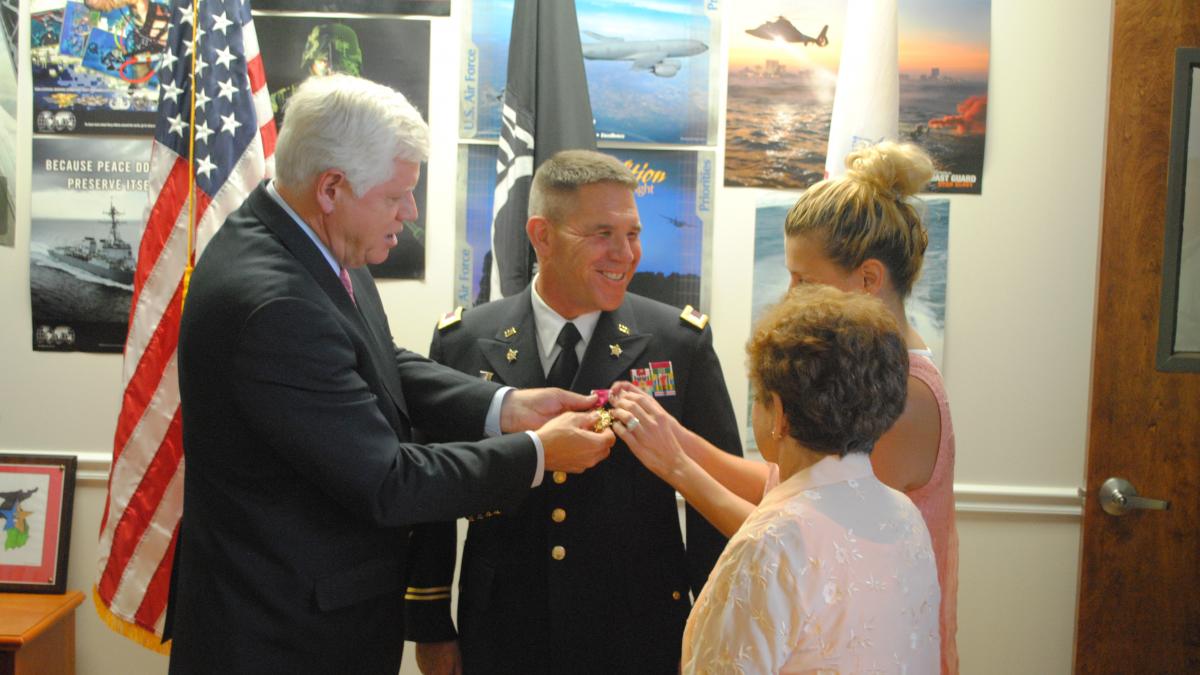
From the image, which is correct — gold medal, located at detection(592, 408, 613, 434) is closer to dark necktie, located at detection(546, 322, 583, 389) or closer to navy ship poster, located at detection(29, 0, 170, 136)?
dark necktie, located at detection(546, 322, 583, 389)

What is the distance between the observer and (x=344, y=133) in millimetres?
1647

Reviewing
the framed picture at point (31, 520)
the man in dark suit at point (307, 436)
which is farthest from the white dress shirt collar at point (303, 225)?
the framed picture at point (31, 520)

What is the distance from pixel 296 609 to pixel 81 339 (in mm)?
1952

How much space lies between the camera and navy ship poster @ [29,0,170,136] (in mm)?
3076

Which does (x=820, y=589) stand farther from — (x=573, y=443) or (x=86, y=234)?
(x=86, y=234)

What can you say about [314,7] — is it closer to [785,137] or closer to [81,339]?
[81,339]

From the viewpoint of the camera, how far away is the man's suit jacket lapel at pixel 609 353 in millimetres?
2049

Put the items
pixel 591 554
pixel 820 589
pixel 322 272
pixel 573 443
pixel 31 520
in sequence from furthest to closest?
pixel 31 520, pixel 591 554, pixel 573 443, pixel 322 272, pixel 820 589

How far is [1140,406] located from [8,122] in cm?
349

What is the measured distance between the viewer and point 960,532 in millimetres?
3158

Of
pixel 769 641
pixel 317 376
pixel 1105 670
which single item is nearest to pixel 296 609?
pixel 317 376

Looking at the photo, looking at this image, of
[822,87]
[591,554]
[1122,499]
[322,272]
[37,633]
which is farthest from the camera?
[822,87]

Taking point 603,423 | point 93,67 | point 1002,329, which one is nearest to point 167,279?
point 93,67

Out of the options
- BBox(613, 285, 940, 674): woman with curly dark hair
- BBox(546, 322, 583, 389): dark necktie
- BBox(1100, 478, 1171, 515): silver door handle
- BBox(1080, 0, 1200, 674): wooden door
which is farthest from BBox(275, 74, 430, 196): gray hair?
BBox(1100, 478, 1171, 515): silver door handle
